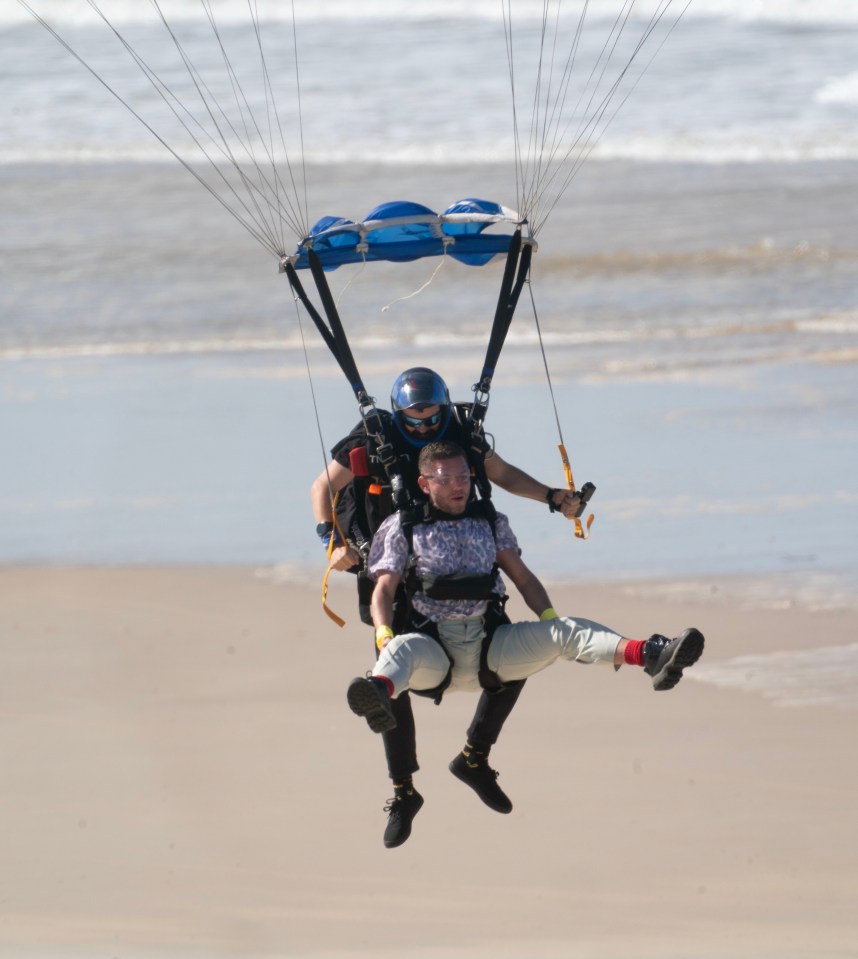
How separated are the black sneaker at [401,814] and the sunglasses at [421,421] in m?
1.54

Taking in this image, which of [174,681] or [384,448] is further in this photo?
[174,681]

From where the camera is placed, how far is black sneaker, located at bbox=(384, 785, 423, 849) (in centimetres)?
686

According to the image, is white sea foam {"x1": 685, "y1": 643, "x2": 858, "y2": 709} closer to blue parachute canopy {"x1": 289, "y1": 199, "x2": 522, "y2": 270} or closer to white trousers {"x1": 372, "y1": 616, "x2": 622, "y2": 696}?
white trousers {"x1": 372, "y1": 616, "x2": 622, "y2": 696}

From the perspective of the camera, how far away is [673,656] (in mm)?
6082

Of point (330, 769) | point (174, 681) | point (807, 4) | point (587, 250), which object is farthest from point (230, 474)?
point (807, 4)

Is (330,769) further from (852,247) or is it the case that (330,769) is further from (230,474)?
(852,247)

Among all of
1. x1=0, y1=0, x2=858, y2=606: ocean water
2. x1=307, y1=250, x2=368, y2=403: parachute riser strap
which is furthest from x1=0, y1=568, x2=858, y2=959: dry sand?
x1=307, y1=250, x2=368, y2=403: parachute riser strap

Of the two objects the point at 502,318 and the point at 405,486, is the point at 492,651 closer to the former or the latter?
the point at 405,486

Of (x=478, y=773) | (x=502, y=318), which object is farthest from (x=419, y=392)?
(x=478, y=773)

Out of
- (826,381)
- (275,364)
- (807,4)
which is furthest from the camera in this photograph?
(807,4)

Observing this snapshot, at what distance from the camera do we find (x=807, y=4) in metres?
34.1

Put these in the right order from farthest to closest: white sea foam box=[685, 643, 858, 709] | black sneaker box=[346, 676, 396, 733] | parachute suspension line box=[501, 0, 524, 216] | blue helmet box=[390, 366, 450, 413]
Answer: 1. white sea foam box=[685, 643, 858, 709]
2. parachute suspension line box=[501, 0, 524, 216]
3. blue helmet box=[390, 366, 450, 413]
4. black sneaker box=[346, 676, 396, 733]

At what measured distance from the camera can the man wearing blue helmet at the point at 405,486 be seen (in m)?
6.68

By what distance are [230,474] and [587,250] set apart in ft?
31.0
